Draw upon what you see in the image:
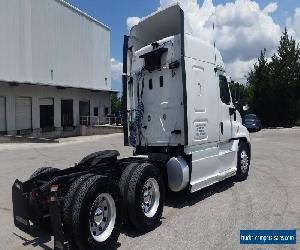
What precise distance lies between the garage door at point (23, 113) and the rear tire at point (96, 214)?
2666cm

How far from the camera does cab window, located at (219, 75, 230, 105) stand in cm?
902

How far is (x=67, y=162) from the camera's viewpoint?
15.1 meters

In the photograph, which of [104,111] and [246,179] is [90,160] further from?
[104,111]

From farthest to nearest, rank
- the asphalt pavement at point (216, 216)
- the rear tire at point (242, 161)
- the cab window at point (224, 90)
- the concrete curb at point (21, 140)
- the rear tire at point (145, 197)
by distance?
the concrete curb at point (21, 140), the rear tire at point (242, 161), the cab window at point (224, 90), the rear tire at point (145, 197), the asphalt pavement at point (216, 216)

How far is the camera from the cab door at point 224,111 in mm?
8922

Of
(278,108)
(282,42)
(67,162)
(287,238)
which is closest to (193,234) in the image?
(287,238)

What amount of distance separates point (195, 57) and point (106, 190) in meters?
3.74

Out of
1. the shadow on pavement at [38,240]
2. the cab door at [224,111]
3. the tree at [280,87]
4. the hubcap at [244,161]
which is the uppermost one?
the tree at [280,87]

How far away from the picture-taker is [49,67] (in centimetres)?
3434

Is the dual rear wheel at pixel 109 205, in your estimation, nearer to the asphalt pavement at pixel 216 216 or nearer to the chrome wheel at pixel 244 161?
the asphalt pavement at pixel 216 216

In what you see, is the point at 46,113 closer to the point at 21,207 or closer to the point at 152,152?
the point at 152,152

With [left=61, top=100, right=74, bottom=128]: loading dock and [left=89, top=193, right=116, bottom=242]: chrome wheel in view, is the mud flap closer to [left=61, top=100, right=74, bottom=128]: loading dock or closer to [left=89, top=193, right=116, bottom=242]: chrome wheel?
[left=89, top=193, right=116, bottom=242]: chrome wheel

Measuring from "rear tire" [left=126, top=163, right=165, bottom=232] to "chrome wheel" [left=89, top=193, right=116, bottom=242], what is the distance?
48 centimetres

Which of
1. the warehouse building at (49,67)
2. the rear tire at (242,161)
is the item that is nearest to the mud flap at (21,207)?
the rear tire at (242,161)
